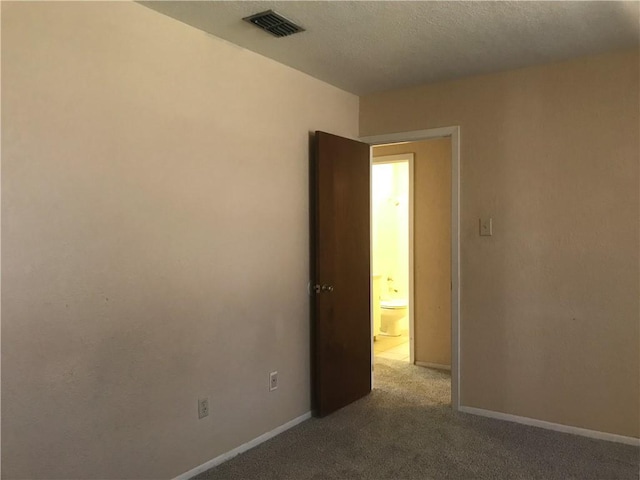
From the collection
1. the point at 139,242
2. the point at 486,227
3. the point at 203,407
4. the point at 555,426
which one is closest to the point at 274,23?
the point at 139,242

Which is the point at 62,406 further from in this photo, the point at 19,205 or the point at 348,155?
the point at 348,155

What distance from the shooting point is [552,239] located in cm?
332

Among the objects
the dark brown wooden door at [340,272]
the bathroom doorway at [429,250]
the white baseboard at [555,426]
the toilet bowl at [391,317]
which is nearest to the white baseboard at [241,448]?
the dark brown wooden door at [340,272]

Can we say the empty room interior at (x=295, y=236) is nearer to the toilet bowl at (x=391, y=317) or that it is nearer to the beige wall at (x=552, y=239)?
the beige wall at (x=552, y=239)

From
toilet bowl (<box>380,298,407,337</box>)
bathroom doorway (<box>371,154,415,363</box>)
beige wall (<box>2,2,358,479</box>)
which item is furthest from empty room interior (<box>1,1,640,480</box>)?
bathroom doorway (<box>371,154,415,363</box>)

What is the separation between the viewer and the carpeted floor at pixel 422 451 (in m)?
2.76

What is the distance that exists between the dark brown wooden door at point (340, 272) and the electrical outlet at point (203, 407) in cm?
96

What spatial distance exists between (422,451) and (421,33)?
2.34 meters

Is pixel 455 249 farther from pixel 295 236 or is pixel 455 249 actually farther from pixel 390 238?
pixel 390 238

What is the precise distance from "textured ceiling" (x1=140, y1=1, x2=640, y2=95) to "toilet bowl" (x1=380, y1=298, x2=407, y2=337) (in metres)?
3.11

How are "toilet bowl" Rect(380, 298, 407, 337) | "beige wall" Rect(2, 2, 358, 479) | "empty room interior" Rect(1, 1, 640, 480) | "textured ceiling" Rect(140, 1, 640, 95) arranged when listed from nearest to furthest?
"beige wall" Rect(2, 2, 358, 479)
"empty room interior" Rect(1, 1, 640, 480)
"textured ceiling" Rect(140, 1, 640, 95)
"toilet bowl" Rect(380, 298, 407, 337)

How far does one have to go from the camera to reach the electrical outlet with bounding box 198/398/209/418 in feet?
9.12

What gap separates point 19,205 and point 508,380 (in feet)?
9.99

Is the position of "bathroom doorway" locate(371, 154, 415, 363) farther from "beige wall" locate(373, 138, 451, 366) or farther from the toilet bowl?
"beige wall" locate(373, 138, 451, 366)
